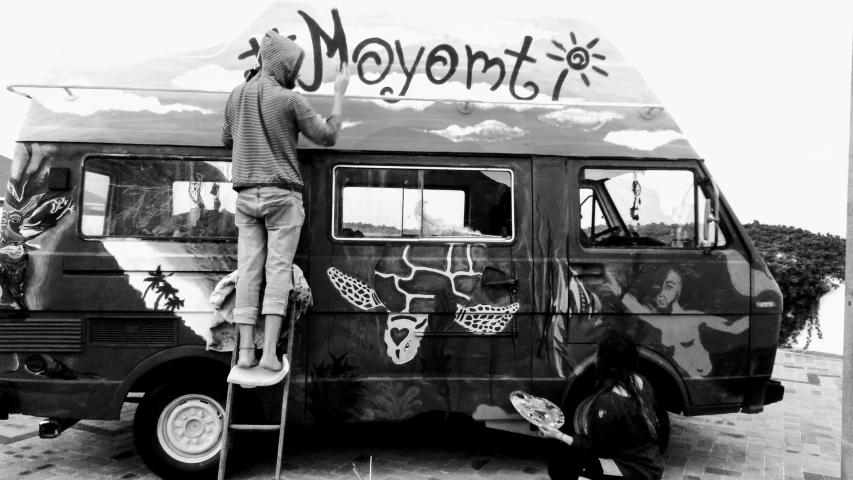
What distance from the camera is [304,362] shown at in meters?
4.45

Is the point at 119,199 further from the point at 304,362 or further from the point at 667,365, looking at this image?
the point at 667,365

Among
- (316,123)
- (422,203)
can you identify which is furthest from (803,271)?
(316,123)

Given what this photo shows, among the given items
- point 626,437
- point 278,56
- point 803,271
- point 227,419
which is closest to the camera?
point 626,437

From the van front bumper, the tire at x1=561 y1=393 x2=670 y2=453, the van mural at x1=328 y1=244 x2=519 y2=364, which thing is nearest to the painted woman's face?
the tire at x1=561 y1=393 x2=670 y2=453

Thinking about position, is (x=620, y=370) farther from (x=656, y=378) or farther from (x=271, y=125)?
(x=271, y=125)

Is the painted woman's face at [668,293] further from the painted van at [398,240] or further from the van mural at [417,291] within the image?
the van mural at [417,291]

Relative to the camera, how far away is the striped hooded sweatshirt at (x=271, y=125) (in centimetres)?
401

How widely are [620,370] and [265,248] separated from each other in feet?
7.75

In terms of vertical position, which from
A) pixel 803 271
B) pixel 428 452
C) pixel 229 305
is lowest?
pixel 428 452

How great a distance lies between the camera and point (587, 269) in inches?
181

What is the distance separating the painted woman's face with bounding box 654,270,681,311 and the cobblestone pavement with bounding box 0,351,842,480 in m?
1.32

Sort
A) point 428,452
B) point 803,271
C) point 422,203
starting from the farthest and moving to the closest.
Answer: point 803,271 < point 428,452 < point 422,203

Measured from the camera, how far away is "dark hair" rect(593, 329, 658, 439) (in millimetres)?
2924

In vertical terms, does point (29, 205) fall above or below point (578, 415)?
above
